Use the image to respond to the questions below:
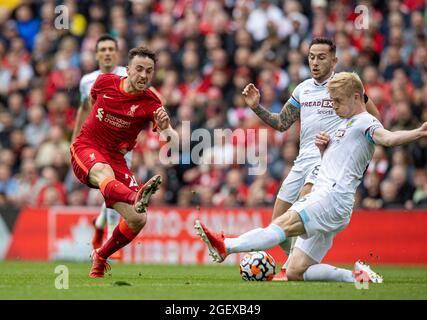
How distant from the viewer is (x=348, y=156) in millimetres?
10625

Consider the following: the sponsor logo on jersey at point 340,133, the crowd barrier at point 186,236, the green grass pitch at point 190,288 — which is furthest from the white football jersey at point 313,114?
the crowd barrier at point 186,236

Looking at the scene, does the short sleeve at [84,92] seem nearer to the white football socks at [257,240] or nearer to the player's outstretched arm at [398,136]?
the white football socks at [257,240]

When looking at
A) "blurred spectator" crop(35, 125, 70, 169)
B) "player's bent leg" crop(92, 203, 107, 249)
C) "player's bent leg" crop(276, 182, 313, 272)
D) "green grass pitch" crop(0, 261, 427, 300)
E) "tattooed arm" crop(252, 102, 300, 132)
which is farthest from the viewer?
"blurred spectator" crop(35, 125, 70, 169)

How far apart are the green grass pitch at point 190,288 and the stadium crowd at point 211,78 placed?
17.4 feet

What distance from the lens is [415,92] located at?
722 inches

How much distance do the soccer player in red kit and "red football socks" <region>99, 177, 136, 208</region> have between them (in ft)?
0.36

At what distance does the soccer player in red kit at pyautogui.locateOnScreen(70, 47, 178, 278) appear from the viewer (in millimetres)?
11672

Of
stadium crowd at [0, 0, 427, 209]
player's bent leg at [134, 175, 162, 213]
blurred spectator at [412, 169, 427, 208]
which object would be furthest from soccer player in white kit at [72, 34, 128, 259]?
blurred spectator at [412, 169, 427, 208]

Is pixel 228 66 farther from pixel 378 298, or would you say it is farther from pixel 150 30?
pixel 378 298

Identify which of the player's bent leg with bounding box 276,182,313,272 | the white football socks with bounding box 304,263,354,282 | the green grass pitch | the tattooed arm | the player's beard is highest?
the player's beard

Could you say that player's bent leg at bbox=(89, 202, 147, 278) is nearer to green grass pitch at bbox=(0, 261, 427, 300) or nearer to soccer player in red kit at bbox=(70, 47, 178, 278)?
soccer player in red kit at bbox=(70, 47, 178, 278)

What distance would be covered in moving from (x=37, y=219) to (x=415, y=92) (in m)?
7.10

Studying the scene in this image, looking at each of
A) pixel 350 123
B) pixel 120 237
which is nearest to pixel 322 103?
pixel 350 123

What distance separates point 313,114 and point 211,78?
812cm
